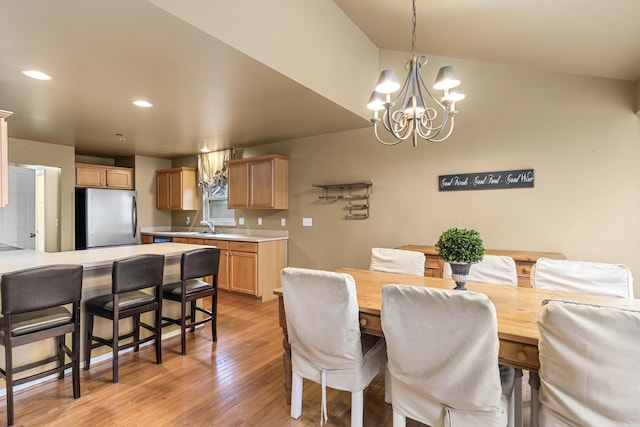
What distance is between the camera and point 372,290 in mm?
2074

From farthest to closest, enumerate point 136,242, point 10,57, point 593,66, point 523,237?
point 136,242, point 523,237, point 593,66, point 10,57

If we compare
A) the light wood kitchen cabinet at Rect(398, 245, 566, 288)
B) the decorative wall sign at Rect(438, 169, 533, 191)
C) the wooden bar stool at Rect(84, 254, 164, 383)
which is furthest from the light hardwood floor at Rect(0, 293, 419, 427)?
the decorative wall sign at Rect(438, 169, 533, 191)

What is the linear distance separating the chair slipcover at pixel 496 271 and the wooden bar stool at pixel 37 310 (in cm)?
261

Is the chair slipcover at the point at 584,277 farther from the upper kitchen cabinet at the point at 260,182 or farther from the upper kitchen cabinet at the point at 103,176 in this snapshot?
the upper kitchen cabinet at the point at 103,176

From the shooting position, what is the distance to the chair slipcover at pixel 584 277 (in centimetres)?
195

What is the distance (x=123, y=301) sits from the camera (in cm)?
248

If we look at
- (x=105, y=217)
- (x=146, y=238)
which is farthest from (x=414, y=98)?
(x=146, y=238)

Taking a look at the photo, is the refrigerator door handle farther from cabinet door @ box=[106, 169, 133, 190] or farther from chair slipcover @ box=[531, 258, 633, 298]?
chair slipcover @ box=[531, 258, 633, 298]

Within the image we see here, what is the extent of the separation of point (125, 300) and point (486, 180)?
3579 millimetres

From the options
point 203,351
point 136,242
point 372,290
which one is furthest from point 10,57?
point 136,242

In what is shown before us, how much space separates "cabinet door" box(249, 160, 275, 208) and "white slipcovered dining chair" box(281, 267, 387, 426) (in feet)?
10.1

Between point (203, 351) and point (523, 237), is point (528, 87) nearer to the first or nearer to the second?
point (523, 237)

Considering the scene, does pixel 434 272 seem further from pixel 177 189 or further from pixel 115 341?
pixel 177 189

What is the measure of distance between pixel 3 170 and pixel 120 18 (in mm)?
1682
